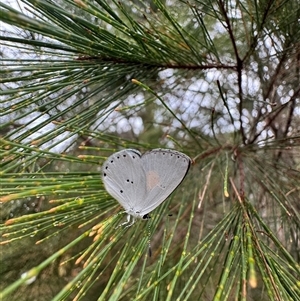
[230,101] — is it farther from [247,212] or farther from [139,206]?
[139,206]

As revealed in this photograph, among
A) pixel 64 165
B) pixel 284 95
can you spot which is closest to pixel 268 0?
pixel 284 95

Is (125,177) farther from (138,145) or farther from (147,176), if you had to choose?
(138,145)

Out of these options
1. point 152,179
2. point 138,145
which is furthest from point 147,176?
point 138,145
